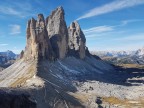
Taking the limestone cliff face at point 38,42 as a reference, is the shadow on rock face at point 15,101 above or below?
below

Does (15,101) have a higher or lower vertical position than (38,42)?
lower

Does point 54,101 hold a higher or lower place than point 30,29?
lower

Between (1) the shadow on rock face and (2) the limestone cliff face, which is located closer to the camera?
(1) the shadow on rock face

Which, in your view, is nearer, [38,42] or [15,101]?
[15,101]

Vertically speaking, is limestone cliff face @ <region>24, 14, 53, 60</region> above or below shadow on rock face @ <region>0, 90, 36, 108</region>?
above

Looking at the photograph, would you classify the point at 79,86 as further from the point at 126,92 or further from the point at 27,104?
the point at 27,104

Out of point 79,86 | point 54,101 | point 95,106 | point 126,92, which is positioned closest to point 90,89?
point 79,86

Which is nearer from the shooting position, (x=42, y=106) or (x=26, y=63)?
(x=42, y=106)

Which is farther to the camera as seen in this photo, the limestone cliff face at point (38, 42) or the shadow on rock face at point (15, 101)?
the limestone cliff face at point (38, 42)
